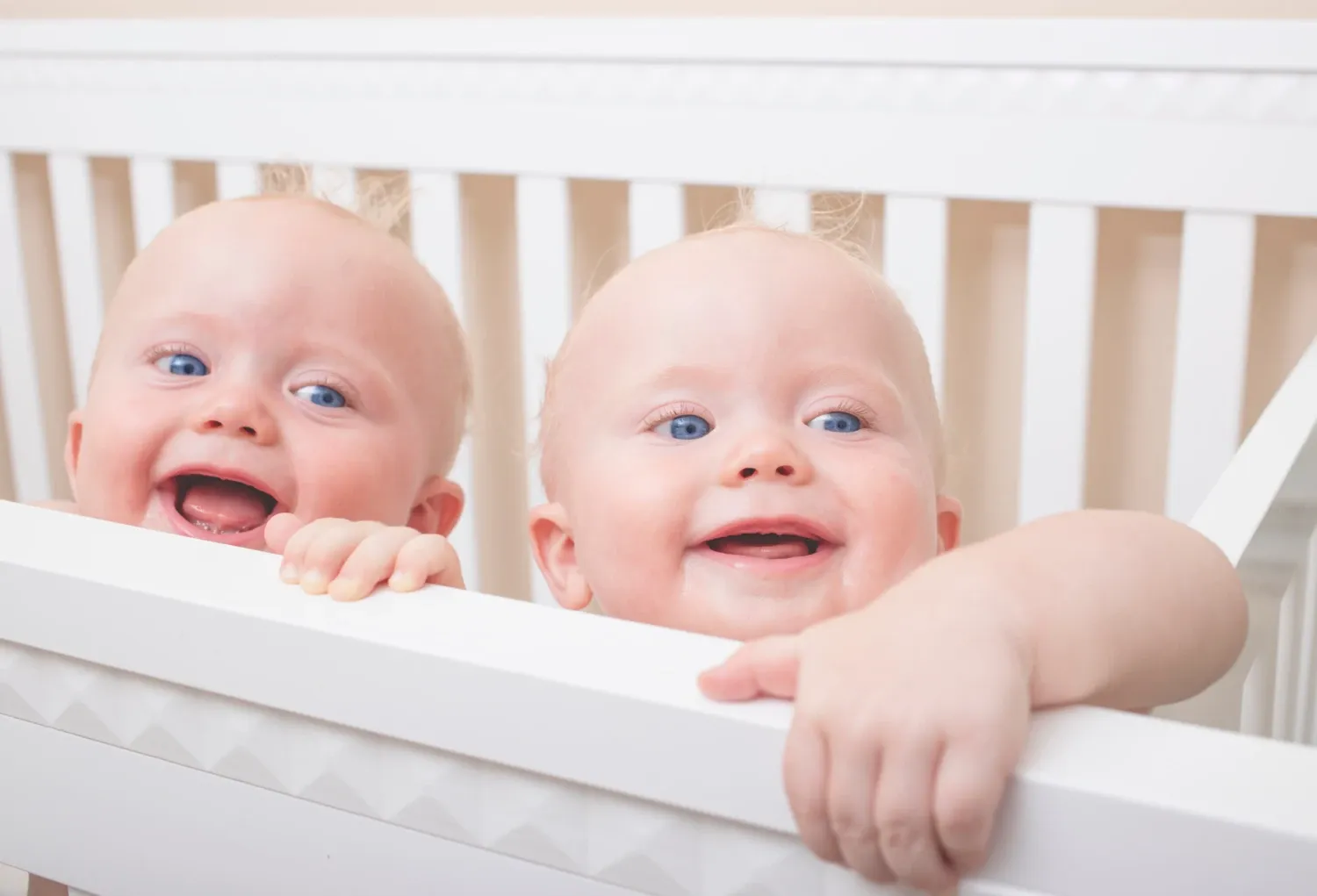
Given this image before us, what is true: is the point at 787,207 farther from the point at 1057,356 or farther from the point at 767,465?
the point at 767,465

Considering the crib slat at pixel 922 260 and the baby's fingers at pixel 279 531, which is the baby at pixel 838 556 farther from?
the crib slat at pixel 922 260

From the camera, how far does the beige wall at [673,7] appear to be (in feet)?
3.51

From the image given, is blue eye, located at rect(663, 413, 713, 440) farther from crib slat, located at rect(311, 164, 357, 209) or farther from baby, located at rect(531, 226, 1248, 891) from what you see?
crib slat, located at rect(311, 164, 357, 209)

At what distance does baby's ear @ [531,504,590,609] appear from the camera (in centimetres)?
77

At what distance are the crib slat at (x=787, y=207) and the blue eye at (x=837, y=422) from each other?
40 centimetres

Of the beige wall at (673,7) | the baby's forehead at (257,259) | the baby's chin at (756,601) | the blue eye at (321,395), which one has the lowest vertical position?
the baby's chin at (756,601)

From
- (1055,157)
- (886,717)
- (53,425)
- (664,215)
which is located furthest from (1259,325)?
(53,425)

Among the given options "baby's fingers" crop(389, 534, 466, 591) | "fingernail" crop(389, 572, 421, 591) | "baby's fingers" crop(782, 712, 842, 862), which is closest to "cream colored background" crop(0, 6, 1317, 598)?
"baby's fingers" crop(389, 534, 466, 591)

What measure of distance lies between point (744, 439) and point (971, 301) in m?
0.61

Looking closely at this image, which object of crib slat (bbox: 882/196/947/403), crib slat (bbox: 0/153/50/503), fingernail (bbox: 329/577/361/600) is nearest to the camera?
fingernail (bbox: 329/577/361/600)

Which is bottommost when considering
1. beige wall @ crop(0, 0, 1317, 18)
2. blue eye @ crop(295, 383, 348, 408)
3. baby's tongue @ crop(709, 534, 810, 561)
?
baby's tongue @ crop(709, 534, 810, 561)

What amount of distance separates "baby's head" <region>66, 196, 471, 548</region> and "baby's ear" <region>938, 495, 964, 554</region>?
0.34 meters

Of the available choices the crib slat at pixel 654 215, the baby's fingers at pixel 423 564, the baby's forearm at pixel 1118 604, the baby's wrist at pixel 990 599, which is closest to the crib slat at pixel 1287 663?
the baby's forearm at pixel 1118 604

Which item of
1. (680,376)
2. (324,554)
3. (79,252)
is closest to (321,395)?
(680,376)
